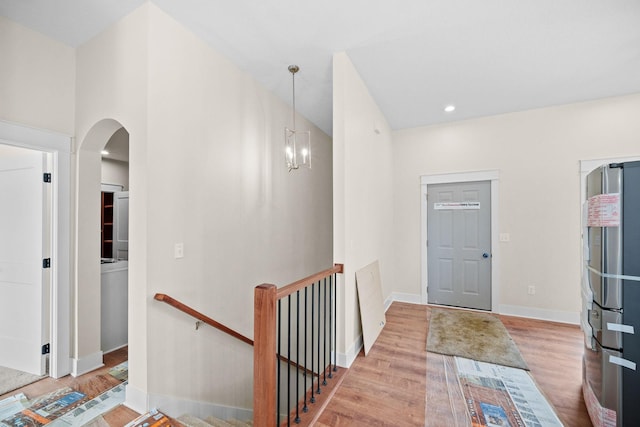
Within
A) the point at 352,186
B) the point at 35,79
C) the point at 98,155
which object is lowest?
the point at 352,186

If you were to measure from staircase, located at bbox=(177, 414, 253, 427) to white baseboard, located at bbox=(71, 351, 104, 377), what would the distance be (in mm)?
1211

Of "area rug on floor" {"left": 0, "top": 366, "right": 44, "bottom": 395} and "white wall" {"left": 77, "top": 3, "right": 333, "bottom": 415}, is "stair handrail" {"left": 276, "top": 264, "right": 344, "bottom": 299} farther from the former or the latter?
"area rug on floor" {"left": 0, "top": 366, "right": 44, "bottom": 395}

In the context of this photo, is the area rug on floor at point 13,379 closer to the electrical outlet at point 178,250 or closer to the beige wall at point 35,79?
the electrical outlet at point 178,250

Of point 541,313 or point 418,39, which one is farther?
point 541,313

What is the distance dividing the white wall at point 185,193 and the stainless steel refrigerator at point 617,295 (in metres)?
2.91

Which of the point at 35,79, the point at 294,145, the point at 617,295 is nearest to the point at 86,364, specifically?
A: the point at 35,79

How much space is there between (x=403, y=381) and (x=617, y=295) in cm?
163

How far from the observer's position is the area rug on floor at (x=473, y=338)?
2791 millimetres

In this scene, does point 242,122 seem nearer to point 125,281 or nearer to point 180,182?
point 180,182

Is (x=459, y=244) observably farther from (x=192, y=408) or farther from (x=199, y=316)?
(x=192, y=408)

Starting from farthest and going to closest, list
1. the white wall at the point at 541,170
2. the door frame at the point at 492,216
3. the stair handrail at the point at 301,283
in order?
1. the door frame at the point at 492,216
2. the white wall at the point at 541,170
3. the stair handrail at the point at 301,283

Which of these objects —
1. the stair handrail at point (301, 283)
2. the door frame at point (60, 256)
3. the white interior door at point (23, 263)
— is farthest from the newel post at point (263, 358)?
the white interior door at point (23, 263)

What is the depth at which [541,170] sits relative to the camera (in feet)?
12.9

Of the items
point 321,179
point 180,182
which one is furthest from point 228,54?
point 321,179
